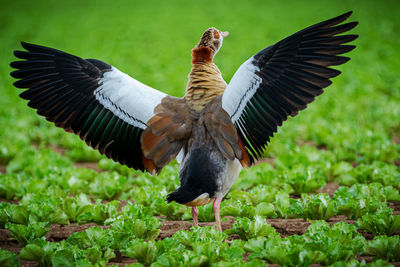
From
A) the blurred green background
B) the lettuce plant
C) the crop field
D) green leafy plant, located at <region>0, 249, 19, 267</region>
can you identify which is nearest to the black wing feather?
the crop field

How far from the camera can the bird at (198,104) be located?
3.50 m

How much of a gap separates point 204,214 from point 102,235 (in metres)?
1.18

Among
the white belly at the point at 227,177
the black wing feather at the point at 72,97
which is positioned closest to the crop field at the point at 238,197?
the white belly at the point at 227,177

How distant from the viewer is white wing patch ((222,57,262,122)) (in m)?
3.58

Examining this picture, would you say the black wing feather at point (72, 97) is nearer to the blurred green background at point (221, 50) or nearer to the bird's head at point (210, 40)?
the bird's head at point (210, 40)

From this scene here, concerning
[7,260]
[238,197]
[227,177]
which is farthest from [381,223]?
[7,260]

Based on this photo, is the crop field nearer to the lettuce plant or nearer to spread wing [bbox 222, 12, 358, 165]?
the lettuce plant

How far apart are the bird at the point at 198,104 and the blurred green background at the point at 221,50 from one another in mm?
2914

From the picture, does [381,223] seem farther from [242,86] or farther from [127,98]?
[127,98]

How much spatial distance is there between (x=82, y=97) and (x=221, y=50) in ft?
52.2

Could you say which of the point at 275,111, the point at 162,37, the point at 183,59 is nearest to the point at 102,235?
the point at 275,111

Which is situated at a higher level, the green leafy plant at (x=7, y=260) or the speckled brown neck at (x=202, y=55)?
the speckled brown neck at (x=202, y=55)

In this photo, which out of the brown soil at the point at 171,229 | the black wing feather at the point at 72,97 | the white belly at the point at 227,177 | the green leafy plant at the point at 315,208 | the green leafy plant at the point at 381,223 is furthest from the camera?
the black wing feather at the point at 72,97

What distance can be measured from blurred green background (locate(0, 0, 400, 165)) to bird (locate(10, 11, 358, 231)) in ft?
9.56
